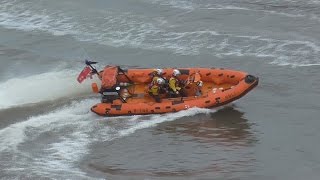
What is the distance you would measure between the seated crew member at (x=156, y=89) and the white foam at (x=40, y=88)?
116 inches

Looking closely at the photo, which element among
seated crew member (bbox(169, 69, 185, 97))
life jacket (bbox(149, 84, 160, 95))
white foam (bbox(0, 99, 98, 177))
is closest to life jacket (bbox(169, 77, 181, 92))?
seated crew member (bbox(169, 69, 185, 97))

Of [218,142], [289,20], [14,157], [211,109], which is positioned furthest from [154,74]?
[289,20]

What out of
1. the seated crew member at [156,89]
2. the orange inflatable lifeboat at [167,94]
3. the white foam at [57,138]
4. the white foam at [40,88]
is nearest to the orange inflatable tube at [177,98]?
the orange inflatable lifeboat at [167,94]

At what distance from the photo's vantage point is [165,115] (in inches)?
616

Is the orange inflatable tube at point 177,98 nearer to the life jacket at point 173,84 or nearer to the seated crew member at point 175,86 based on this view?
the seated crew member at point 175,86

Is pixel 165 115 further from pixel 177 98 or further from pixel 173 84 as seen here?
pixel 173 84

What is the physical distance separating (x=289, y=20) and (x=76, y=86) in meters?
9.16

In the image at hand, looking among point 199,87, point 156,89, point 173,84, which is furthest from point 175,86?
point 199,87

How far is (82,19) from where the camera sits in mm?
25266

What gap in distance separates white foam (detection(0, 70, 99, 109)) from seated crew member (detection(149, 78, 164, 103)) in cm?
295

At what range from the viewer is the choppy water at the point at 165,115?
13477 millimetres

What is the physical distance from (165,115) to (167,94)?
0.59 metres

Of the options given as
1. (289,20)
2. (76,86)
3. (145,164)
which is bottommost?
(145,164)

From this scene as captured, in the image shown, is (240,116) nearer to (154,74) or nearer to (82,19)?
(154,74)
